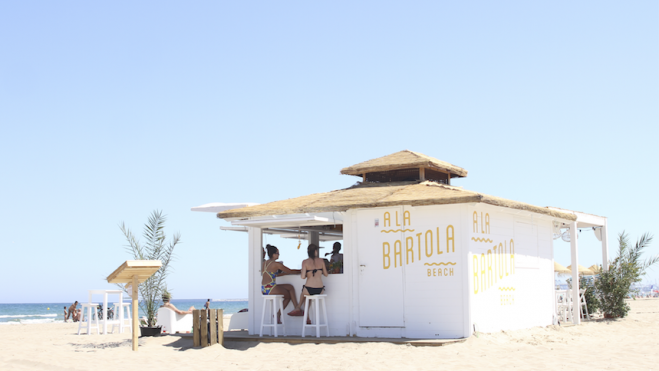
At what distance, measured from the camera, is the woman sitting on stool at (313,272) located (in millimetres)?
10656

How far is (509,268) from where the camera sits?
37.0ft

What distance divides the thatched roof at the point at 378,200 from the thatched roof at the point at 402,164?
1.14 ft

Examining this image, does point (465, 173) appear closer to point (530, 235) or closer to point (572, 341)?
point (530, 235)

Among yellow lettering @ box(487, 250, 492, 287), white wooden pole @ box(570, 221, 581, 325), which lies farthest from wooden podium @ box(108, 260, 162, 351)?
white wooden pole @ box(570, 221, 581, 325)

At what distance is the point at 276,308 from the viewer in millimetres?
11008

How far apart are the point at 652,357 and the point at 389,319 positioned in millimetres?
3821

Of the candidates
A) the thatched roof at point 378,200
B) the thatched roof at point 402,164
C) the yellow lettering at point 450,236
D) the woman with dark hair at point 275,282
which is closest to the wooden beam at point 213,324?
the woman with dark hair at point 275,282

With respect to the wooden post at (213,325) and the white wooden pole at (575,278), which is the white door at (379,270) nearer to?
the wooden post at (213,325)

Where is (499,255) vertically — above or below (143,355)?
above

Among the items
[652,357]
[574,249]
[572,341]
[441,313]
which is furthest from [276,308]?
[574,249]

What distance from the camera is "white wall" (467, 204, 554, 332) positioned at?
10.2 meters

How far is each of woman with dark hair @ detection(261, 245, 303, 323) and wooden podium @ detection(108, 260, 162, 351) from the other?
2231 mm

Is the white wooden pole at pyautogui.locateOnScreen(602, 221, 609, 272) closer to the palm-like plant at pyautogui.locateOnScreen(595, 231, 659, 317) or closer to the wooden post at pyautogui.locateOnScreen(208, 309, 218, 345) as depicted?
the palm-like plant at pyautogui.locateOnScreen(595, 231, 659, 317)

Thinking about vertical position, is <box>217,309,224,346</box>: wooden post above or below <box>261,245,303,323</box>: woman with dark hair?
below
